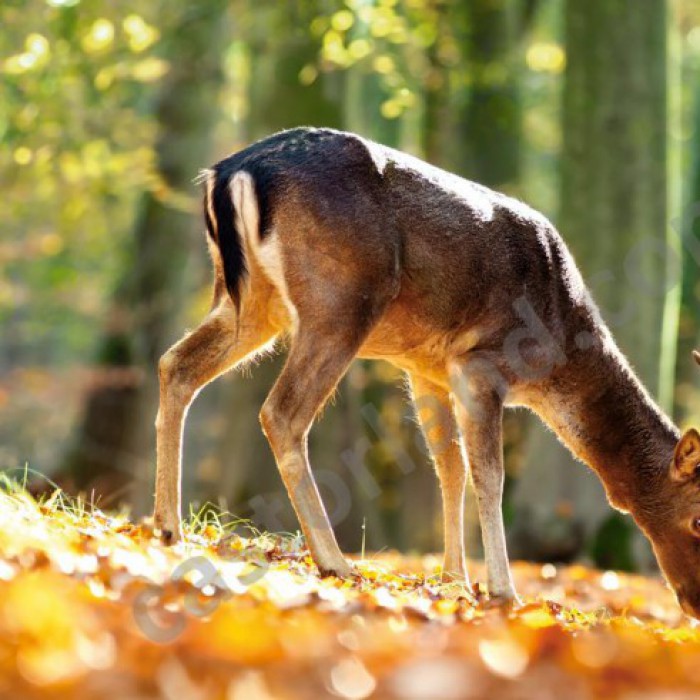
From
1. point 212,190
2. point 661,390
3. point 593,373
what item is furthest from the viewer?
point 661,390

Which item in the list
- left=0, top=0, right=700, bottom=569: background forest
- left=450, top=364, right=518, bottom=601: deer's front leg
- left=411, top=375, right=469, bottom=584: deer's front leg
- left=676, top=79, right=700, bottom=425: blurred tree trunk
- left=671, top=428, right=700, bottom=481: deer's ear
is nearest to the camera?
left=450, top=364, right=518, bottom=601: deer's front leg

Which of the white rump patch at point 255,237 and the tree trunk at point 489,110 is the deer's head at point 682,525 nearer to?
the white rump patch at point 255,237

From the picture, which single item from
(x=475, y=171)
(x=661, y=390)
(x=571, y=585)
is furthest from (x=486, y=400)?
(x=475, y=171)

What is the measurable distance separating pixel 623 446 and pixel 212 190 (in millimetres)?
2769

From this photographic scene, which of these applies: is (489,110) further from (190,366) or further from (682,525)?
(190,366)

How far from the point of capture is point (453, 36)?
46.9ft

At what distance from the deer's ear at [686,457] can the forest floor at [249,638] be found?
1.32m

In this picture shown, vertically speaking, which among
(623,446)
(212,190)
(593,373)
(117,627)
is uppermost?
(212,190)

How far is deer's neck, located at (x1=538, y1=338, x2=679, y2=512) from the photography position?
6.84m

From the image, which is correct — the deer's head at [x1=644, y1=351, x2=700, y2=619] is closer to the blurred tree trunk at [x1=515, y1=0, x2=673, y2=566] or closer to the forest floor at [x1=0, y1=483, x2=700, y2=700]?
the forest floor at [x1=0, y1=483, x2=700, y2=700]

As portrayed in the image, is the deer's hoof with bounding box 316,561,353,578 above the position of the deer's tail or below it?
below

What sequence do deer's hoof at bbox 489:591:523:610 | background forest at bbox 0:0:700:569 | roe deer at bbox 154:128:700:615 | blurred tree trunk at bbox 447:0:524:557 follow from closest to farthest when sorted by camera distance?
1. deer's hoof at bbox 489:591:523:610
2. roe deer at bbox 154:128:700:615
3. background forest at bbox 0:0:700:569
4. blurred tree trunk at bbox 447:0:524:557

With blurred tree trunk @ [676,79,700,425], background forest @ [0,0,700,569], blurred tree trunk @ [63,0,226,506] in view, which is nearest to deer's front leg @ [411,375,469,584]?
background forest @ [0,0,700,569]

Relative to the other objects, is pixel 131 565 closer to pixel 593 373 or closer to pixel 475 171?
pixel 593 373
